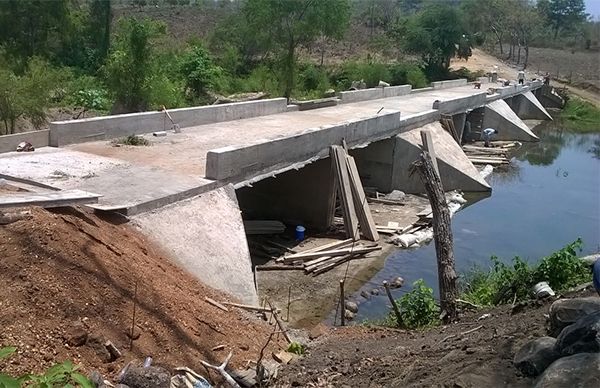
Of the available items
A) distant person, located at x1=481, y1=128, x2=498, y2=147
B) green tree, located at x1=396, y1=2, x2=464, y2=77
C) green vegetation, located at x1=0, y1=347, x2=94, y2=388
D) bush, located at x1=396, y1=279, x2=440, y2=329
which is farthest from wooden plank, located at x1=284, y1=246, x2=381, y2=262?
green tree, located at x1=396, y1=2, x2=464, y2=77

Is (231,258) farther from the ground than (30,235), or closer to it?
closer to it

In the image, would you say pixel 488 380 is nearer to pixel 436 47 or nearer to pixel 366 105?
pixel 366 105

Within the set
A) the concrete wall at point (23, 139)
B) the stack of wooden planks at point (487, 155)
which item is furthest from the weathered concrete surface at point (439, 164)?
the concrete wall at point (23, 139)

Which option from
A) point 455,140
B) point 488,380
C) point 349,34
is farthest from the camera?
point 349,34

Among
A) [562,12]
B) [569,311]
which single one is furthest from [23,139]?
[562,12]

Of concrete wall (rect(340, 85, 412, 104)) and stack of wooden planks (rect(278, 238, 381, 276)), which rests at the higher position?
concrete wall (rect(340, 85, 412, 104))

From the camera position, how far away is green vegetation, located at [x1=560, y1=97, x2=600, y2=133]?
132 ft

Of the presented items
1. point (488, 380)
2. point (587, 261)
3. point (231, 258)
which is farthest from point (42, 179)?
point (587, 261)

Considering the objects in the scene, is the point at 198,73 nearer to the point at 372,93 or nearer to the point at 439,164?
the point at 372,93

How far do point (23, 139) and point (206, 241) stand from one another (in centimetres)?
498

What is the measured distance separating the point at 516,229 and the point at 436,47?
30.9m

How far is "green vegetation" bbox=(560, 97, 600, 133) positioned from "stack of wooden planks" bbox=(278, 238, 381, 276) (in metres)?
29.5

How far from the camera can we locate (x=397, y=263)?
15.1 meters

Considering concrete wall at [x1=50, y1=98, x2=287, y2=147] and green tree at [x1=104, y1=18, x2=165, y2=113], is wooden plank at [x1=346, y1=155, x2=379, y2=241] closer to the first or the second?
concrete wall at [x1=50, y1=98, x2=287, y2=147]
